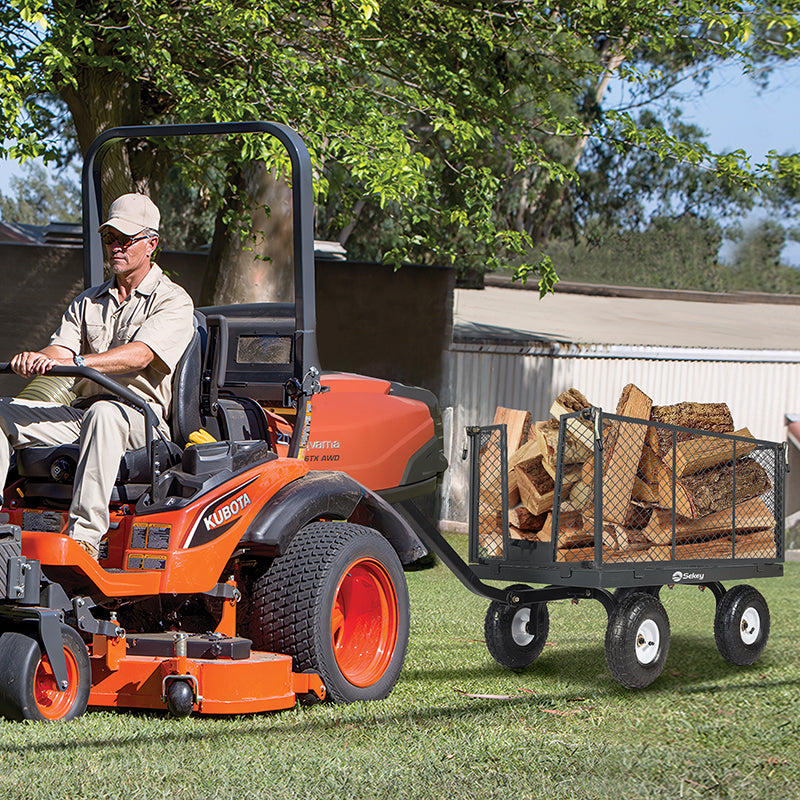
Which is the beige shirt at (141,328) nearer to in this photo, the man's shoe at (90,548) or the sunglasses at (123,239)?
the sunglasses at (123,239)

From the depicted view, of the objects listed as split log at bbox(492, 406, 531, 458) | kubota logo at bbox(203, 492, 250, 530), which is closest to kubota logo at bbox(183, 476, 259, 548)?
kubota logo at bbox(203, 492, 250, 530)

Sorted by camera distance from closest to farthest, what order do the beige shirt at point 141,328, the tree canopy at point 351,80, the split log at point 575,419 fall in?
the beige shirt at point 141,328 → the split log at point 575,419 → the tree canopy at point 351,80

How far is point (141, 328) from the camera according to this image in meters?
4.89

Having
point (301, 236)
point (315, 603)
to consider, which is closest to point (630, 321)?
point (301, 236)

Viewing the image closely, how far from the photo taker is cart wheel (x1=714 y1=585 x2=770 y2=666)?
6.41 metres

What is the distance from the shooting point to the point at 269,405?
5.80 meters

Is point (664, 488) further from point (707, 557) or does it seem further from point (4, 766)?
point (4, 766)

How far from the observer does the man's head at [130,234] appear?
5.11 metres

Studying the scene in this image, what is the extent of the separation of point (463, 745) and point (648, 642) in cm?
179

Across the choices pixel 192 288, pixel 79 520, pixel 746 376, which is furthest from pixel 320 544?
pixel 746 376

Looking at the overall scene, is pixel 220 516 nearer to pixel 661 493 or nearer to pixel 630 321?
pixel 661 493

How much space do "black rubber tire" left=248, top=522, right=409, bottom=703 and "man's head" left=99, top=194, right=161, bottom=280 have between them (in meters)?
1.41

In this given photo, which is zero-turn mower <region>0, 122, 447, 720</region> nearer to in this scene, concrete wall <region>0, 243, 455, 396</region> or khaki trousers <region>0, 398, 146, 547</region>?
khaki trousers <region>0, 398, 146, 547</region>

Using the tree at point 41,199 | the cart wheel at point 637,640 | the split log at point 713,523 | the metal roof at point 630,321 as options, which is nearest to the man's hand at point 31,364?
the cart wheel at point 637,640
